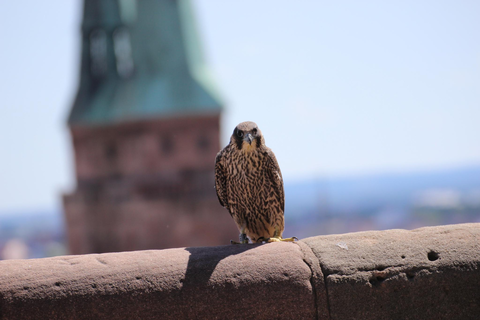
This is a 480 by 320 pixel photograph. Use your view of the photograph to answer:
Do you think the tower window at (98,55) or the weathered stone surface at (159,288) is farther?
the tower window at (98,55)

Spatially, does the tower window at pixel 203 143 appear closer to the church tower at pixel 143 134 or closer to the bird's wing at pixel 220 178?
the church tower at pixel 143 134

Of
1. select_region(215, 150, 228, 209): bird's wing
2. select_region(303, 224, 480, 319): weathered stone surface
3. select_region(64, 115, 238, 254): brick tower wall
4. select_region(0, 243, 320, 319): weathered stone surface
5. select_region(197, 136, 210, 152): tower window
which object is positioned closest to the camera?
select_region(0, 243, 320, 319): weathered stone surface

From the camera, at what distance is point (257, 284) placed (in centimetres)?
294

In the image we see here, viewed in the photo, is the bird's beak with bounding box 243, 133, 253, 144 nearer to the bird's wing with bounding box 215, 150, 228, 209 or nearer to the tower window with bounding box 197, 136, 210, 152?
the bird's wing with bounding box 215, 150, 228, 209

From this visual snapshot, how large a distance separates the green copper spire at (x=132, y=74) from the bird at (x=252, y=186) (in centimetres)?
1561

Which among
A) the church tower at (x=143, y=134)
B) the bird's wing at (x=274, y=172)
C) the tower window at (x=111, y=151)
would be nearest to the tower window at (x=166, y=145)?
the church tower at (x=143, y=134)

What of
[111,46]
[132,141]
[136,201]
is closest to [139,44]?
[111,46]

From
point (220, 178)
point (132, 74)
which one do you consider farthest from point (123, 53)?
point (220, 178)

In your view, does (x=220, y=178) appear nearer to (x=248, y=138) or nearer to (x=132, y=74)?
(x=248, y=138)

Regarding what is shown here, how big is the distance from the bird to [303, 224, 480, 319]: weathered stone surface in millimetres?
941

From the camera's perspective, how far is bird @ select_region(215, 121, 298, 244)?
13.2ft

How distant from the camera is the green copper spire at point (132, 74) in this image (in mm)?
19734

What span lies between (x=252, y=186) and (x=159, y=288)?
1.37 meters

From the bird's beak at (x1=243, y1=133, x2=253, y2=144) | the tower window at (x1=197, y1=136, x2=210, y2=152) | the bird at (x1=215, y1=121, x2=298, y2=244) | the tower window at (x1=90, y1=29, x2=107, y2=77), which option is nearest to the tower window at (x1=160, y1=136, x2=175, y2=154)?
the tower window at (x1=197, y1=136, x2=210, y2=152)
